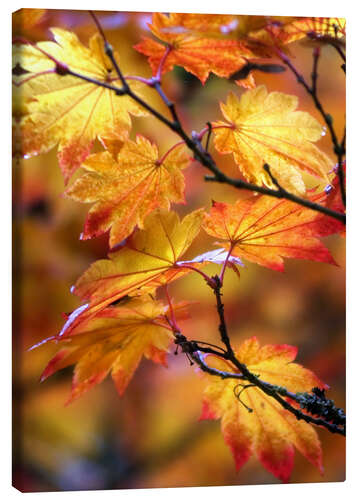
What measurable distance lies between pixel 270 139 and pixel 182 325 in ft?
1.34

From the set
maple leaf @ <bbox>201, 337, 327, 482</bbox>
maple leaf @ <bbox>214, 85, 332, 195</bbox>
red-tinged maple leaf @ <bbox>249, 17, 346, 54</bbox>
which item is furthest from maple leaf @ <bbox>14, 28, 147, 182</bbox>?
maple leaf @ <bbox>201, 337, 327, 482</bbox>

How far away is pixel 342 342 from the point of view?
1477mm

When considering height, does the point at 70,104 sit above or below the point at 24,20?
below

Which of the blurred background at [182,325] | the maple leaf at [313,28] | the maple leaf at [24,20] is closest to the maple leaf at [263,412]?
the blurred background at [182,325]

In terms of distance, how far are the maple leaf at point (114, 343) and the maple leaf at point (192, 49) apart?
459 mm

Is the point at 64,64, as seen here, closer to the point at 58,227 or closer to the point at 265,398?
the point at 58,227

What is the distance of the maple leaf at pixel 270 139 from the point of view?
127cm

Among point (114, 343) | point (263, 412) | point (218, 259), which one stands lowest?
point (263, 412)

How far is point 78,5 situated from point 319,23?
49 cm

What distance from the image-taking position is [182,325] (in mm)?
1366

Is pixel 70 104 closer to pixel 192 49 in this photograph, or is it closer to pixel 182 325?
pixel 192 49

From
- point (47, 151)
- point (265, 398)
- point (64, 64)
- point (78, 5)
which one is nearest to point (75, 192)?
point (47, 151)

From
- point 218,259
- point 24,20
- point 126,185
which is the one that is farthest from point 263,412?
point 24,20

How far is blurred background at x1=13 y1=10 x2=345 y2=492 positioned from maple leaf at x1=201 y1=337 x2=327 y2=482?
28 mm
